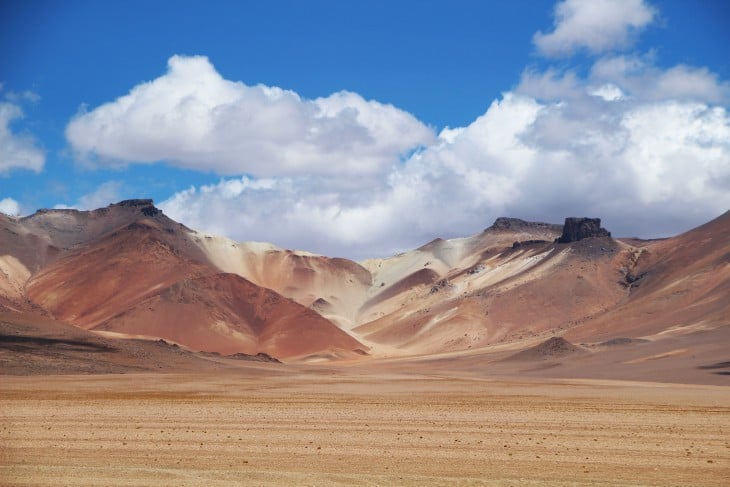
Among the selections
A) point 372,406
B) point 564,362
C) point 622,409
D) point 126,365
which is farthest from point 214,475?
point 564,362

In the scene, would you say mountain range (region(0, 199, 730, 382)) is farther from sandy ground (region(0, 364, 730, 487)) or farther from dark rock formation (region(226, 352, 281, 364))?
sandy ground (region(0, 364, 730, 487))

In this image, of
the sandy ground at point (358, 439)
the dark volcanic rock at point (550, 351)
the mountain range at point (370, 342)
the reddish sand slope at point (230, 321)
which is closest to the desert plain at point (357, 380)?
the sandy ground at point (358, 439)

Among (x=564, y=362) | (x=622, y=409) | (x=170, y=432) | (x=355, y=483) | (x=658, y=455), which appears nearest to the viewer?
(x=355, y=483)

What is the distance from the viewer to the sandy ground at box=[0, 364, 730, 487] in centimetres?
2622

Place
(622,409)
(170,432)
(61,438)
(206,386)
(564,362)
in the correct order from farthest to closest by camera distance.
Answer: (564,362) → (206,386) → (622,409) → (170,432) → (61,438)

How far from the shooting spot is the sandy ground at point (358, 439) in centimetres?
2622

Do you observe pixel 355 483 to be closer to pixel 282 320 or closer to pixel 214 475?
pixel 214 475

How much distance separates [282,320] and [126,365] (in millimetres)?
72713

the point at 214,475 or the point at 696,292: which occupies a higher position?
the point at 696,292

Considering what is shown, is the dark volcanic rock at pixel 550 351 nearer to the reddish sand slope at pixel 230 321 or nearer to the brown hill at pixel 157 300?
the brown hill at pixel 157 300

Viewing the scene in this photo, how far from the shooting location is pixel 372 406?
168 feet

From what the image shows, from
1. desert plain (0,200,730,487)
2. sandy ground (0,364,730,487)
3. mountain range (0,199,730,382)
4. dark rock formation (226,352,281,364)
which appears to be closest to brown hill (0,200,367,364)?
mountain range (0,199,730,382)

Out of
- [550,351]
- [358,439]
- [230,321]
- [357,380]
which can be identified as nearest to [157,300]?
[230,321]

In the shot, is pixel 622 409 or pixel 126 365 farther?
pixel 126 365
